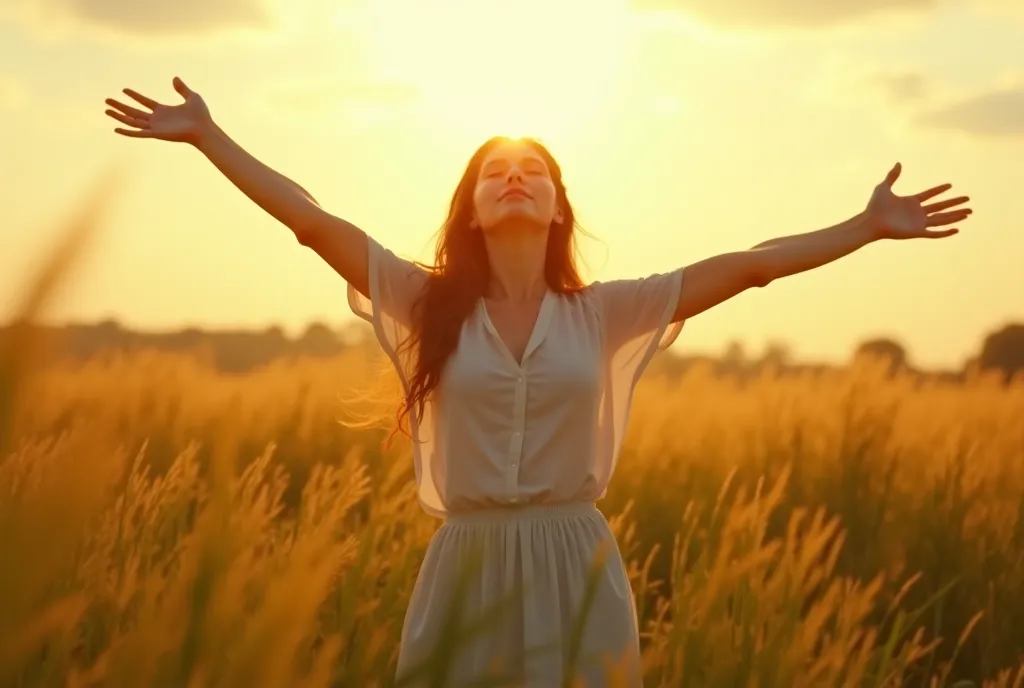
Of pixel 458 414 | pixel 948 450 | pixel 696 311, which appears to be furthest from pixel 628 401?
pixel 948 450

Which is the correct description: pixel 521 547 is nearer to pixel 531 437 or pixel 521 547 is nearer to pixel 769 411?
pixel 531 437

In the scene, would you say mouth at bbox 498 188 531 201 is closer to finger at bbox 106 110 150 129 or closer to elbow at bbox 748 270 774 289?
elbow at bbox 748 270 774 289

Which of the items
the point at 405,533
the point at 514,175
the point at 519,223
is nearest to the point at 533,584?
the point at 519,223

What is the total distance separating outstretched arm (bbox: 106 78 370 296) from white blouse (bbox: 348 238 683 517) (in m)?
0.05

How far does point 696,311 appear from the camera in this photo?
111 inches

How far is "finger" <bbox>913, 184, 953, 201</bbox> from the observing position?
2.69m

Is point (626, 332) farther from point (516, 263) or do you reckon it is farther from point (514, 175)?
point (514, 175)

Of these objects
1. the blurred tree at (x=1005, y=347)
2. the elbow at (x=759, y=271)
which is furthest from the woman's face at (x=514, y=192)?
the blurred tree at (x=1005, y=347)

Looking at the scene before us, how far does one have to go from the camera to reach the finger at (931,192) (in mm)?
2688

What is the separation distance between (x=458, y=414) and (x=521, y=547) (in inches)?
12.3

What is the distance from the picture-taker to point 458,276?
9.06ft

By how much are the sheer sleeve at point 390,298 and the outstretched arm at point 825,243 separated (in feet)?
2.03

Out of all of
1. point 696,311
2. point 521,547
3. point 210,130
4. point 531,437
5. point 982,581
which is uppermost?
point 210,130

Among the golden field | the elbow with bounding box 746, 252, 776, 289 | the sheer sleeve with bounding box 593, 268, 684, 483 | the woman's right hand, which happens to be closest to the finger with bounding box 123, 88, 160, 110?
the woman's right hand
